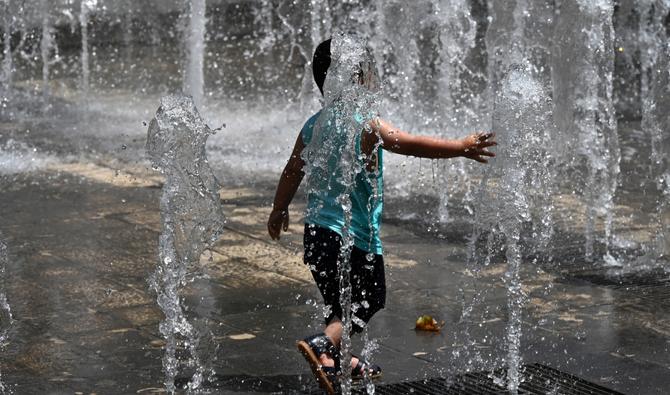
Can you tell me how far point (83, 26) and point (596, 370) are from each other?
12508mm

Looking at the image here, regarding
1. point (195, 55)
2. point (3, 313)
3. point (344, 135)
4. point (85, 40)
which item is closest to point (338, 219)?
point (344, 135)

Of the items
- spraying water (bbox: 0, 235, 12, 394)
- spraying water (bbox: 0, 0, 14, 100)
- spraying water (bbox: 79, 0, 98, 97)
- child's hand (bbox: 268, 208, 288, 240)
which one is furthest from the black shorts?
Answer: spraying water (bbox: 79, 0, 98, 97)

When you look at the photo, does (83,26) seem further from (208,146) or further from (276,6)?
(208,146)

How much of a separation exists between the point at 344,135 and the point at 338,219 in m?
0.31

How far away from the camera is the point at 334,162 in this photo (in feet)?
16.1

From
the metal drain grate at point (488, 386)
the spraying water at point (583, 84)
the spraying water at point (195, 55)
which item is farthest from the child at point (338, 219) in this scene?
the spraying water at point (195, 55)

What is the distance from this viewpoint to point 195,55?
12.6 m

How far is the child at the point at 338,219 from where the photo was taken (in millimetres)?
4883

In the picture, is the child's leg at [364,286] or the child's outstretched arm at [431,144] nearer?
the child's outstretched arm at [431,144]

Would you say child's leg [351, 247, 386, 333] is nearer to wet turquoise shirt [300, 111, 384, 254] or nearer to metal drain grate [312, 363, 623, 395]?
wet turquoise shirt [300, 111, 384, 254]

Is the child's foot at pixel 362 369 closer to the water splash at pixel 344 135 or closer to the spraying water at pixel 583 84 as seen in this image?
the water splash at pixel 344 135

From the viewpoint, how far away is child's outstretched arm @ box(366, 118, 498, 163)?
15.4 ft

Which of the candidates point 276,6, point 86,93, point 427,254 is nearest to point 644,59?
point 276,6

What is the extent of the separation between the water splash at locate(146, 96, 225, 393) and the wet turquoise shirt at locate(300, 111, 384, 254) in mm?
491
